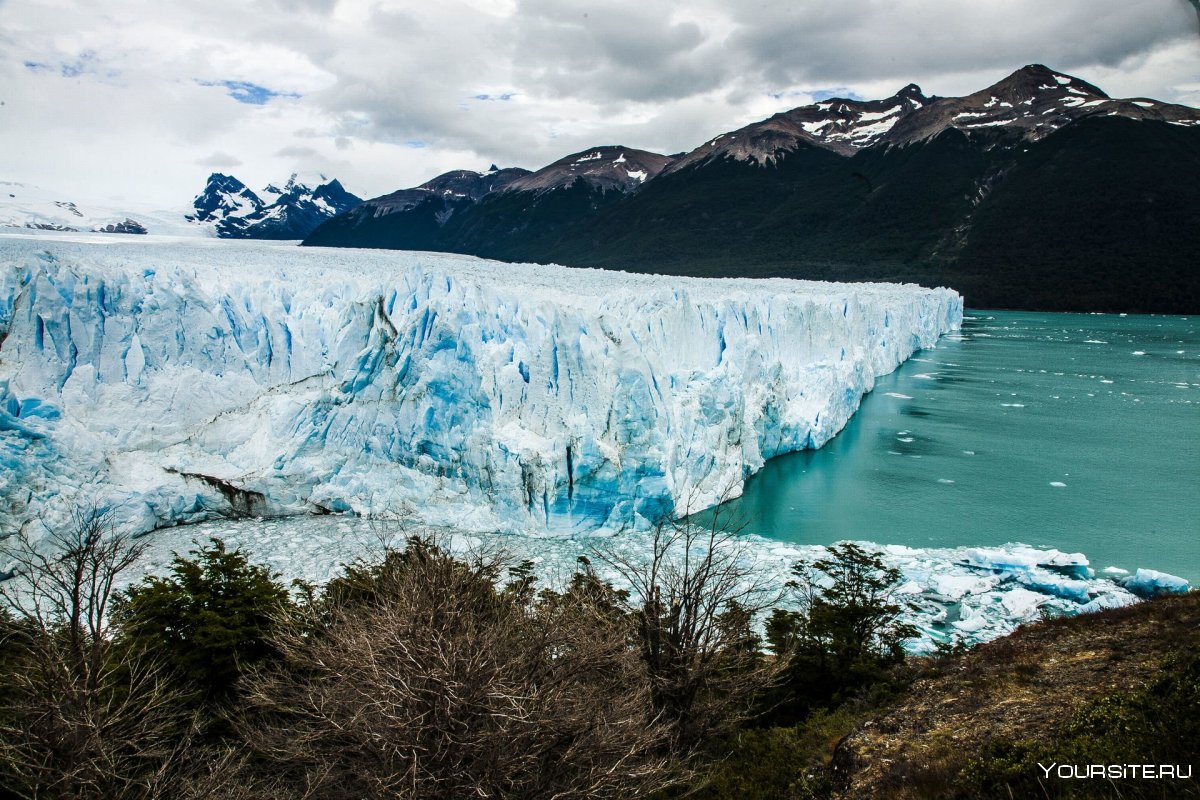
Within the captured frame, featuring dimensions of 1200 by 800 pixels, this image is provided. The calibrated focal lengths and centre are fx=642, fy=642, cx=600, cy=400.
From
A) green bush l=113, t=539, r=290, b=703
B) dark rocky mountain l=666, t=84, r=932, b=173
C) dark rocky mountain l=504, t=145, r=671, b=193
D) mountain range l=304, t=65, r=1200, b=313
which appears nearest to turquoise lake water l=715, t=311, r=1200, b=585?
green bush l=113, t=539, r=290, b=703

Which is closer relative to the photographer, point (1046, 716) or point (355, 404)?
point (1046, 716)

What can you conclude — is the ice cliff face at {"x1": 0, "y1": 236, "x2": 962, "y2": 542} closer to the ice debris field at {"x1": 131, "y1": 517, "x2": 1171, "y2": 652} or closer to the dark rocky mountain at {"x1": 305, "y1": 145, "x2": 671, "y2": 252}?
the ice debris field at {"x1": 131, "y1": 517, "x2": 1171, "y2": 652}

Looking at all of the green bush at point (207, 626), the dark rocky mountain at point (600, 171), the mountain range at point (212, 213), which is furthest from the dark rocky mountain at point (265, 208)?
the green bush at point (207, 626)

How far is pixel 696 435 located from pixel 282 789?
31.7ft

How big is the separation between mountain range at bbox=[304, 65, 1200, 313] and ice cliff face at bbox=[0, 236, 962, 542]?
151 feet

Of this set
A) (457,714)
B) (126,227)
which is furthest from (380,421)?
(126,227)

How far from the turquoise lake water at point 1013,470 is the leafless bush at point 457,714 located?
7530 millimetres

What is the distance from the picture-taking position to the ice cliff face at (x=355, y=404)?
34.9 feet

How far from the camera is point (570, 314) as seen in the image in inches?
468

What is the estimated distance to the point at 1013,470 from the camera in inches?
563

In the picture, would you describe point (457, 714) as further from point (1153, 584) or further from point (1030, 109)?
point (1030, 109)

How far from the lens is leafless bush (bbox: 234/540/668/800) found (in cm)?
338

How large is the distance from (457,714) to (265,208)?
100963mm

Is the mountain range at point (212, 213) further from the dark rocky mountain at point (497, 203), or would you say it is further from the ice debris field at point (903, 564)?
the ice debris field at point (903, 564)
